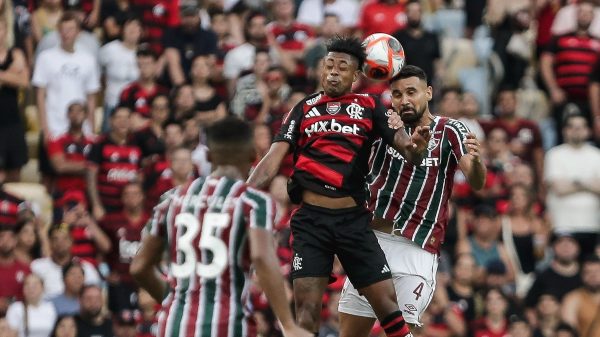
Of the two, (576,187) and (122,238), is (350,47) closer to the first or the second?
(122,238)

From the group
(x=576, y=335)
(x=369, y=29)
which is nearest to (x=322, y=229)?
(x=576, y=335)

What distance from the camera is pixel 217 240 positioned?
909 centimetres

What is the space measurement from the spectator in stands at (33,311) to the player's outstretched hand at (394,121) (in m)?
5.69

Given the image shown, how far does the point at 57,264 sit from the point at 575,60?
304 inches

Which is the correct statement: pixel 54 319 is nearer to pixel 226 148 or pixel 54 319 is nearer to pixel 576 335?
pixel 576 335

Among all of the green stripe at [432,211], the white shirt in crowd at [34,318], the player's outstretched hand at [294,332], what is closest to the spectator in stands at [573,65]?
the white shirt in crowd at [34,318]

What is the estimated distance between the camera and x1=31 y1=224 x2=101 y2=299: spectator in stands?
1608 cm

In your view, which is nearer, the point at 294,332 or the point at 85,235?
the point at 294,332

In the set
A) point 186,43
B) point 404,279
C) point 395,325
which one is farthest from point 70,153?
point 395,325

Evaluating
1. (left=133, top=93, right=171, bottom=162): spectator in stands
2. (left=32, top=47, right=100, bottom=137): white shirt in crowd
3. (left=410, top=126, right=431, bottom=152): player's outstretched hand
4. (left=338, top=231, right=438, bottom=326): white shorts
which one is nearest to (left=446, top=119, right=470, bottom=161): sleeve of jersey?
(left=410, top=126, right=431, bottom=152): player's outstretched hand

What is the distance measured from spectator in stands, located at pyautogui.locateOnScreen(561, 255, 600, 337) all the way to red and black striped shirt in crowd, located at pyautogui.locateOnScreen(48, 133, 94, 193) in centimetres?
563

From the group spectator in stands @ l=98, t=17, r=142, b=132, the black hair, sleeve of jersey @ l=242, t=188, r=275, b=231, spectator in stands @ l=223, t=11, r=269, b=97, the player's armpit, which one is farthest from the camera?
spectator in stands @ l=223, t=11, r=269, b=97

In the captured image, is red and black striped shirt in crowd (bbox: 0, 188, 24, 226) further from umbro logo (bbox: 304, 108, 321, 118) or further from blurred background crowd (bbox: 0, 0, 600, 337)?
umbro logo (bbox: 304, 108, 321, 118)

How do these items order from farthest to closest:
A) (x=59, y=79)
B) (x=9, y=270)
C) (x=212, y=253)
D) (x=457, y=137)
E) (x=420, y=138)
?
1. (x=59, y=79)
2. (x=9, y=270)
3. (x=457, y=137)
4. (x=420, y=138)
5. (x=212, y=253)
